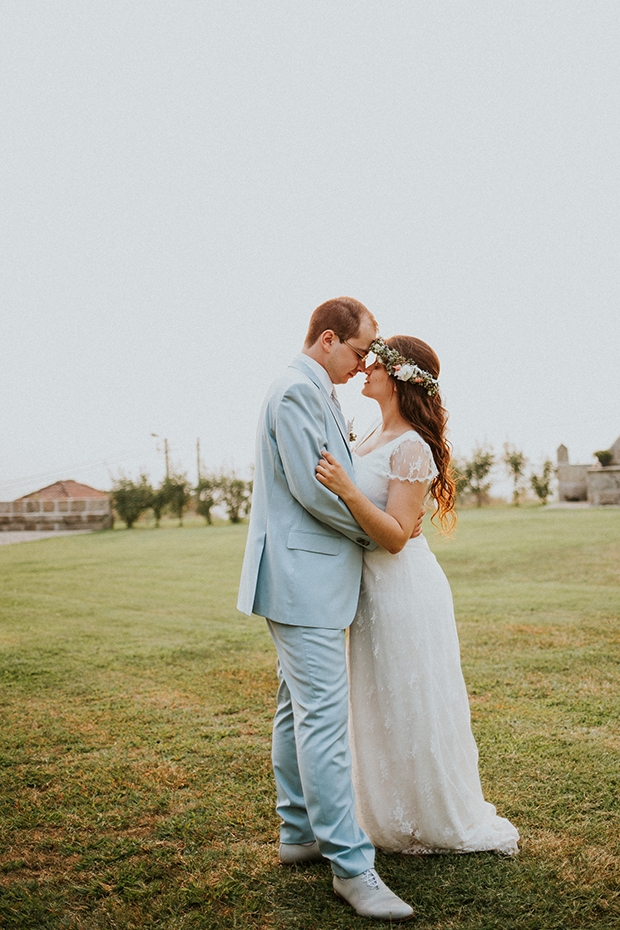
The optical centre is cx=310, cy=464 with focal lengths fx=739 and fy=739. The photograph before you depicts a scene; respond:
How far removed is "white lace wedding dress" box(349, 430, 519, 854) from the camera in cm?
287

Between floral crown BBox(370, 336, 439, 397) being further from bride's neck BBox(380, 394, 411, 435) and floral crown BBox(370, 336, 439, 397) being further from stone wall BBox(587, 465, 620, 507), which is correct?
stone wall BBox(587, 465, 620, 507)

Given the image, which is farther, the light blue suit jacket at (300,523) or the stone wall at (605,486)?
the stone wall at (605,486)

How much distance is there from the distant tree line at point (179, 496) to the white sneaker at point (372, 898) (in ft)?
70.5

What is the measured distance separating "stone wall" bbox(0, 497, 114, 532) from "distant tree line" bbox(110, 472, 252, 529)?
551 millimetres

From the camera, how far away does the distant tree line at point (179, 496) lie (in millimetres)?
24094

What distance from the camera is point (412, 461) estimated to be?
9.34 feet

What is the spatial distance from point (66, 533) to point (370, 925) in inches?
837

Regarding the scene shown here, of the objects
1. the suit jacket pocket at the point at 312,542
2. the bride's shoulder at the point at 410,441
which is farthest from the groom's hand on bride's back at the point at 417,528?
the suit jacket pocket at the point at 312,542

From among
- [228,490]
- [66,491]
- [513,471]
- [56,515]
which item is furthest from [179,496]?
[513,471]

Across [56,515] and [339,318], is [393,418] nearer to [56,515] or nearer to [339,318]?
[339,318]

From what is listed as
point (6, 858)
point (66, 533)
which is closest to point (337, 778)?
point (6, 858)

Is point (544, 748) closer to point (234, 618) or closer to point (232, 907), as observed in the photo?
point (232, 907)

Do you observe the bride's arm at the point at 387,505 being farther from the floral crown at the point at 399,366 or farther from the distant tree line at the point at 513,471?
the distant tree line at the point at 513,471

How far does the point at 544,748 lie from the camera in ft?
13.2
